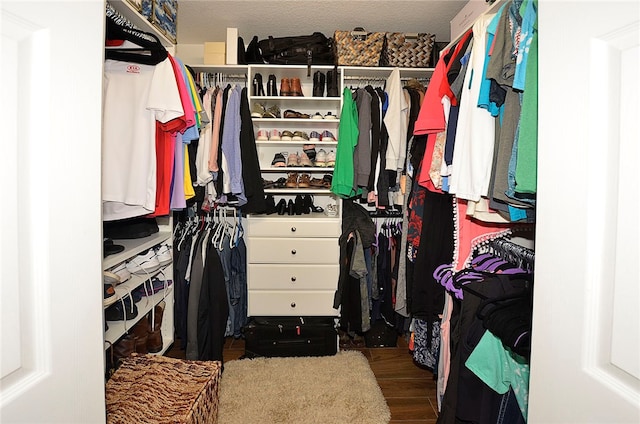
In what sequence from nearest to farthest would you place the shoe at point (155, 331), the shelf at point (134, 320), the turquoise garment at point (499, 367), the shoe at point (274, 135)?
the turquoise garment at point (499, 367)
the shelf at point (134, 320)
the shoe at point (155, 331)
the shoe at point (274, 135)

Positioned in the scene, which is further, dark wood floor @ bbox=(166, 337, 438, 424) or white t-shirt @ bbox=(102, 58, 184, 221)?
dark wood floor @ bbox=(166, 337, 438, 424)

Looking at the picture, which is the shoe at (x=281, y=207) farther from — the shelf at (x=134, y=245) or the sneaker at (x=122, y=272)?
the sneaker at (x=122, y=272)

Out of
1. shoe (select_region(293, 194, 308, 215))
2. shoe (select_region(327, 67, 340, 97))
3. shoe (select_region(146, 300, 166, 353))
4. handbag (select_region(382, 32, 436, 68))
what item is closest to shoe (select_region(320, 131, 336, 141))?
shoe (select_region(327, 67, 340, 97))

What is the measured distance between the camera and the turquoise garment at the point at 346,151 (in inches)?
101

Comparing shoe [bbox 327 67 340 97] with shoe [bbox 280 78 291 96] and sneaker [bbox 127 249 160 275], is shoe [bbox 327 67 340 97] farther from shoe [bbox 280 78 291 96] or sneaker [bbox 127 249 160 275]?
sneaker [bbox 127 249 160 275]

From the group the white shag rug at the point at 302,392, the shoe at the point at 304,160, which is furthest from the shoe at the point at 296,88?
the white shag rug at the point at 302,392

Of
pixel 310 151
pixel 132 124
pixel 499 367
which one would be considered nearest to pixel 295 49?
pixel 310 151

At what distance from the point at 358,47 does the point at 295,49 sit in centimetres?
44

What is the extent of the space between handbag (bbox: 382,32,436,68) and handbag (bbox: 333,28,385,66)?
7cm

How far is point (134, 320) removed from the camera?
1978 mm

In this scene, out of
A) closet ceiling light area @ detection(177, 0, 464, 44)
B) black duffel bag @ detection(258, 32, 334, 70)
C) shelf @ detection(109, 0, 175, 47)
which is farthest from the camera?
black duffel bag @ detection(258, 32, 334, 70)

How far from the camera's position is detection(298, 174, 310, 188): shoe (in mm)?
2814

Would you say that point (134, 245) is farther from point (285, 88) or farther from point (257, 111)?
point (285, 88)
